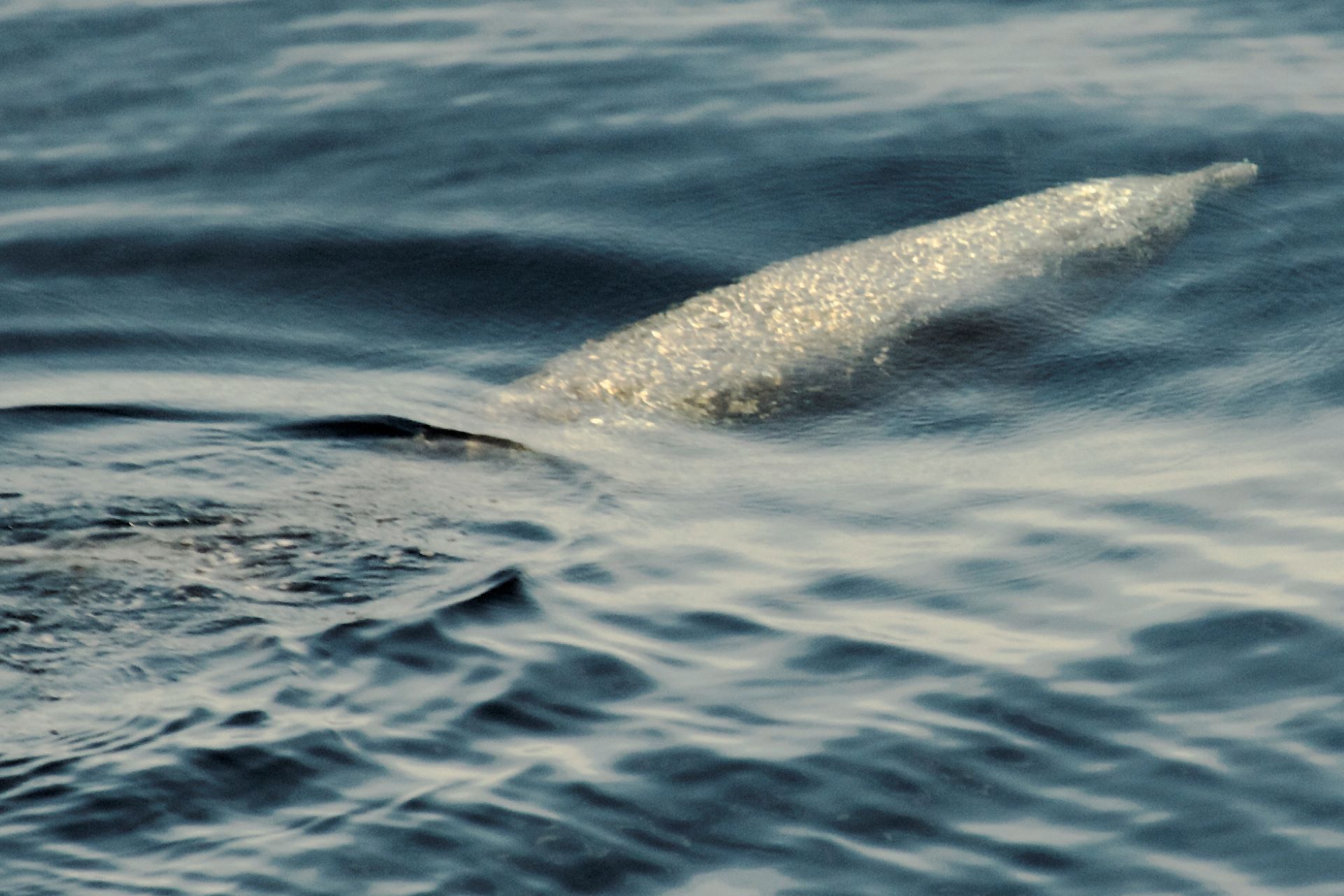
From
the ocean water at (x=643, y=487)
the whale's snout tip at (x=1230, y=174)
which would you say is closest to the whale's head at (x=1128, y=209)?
the whale's snout tip at (x=1230, y=174)

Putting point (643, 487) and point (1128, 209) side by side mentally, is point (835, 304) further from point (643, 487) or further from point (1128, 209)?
point (1128, 209)

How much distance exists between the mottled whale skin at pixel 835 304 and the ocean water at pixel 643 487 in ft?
0.69

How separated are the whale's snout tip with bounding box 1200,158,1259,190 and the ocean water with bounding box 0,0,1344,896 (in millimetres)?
119

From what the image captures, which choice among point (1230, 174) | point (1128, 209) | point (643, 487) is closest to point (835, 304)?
point (643, 487)

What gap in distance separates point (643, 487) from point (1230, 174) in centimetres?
525

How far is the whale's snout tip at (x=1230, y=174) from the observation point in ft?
32.4

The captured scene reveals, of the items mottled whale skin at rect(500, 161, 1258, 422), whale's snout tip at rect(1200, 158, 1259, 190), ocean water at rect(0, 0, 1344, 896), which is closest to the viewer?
ocean water at rect(0, 0, 1344, 896)

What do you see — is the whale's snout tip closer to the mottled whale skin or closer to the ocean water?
the mottled whale skin

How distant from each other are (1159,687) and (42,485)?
13.0 feet

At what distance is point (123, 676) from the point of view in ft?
15.5

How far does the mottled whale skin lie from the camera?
7406mm

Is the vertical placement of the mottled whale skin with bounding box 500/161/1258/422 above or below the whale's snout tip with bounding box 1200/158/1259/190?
below

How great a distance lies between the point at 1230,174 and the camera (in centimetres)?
999

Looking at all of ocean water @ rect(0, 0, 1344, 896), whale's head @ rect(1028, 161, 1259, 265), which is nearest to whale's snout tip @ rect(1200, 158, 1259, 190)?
whale's head @ rect(1028, 161, 1259, 265)
